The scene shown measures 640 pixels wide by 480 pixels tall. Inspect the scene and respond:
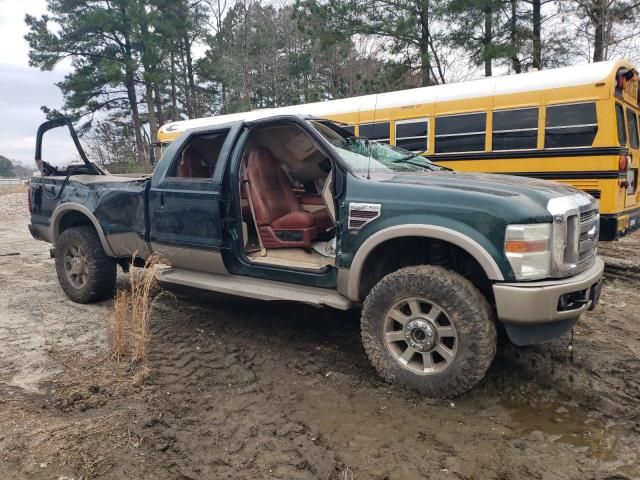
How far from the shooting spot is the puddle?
2490 mm

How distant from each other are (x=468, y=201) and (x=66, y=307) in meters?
4.29

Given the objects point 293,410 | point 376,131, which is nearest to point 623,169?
point 376,131

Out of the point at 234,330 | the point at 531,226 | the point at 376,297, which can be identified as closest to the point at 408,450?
the point at 376,297

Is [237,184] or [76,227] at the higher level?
[237,184]

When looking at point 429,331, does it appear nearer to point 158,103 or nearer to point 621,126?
point 621,126

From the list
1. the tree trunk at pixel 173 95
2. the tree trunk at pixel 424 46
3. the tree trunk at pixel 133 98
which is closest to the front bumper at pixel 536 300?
the tree trunk at pixel 424 46

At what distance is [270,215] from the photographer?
175 inches

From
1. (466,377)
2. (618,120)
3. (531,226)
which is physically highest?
(618,120)

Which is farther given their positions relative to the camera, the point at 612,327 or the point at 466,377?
the point at 612,327

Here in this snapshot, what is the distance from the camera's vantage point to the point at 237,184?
4.01 meters

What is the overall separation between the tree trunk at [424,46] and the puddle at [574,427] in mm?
15433

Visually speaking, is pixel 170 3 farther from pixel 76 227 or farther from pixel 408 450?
pixel 408 450

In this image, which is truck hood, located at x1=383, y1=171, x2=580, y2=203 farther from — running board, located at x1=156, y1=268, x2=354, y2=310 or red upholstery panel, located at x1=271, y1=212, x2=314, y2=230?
red upholstery panel, located at x1=271, y1=212, x2=314, y2=230

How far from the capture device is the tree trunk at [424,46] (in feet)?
51.6
